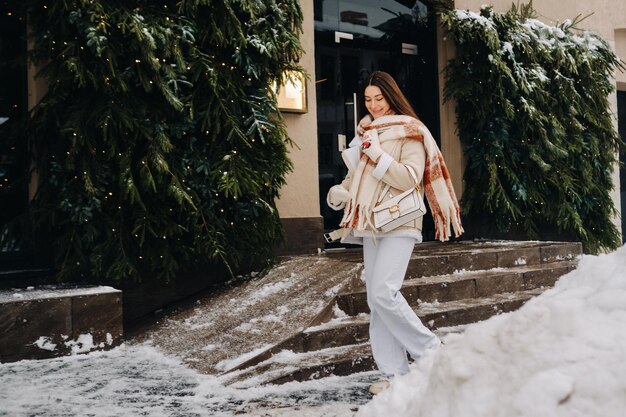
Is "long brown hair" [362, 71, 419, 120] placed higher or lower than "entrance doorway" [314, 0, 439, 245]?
lower

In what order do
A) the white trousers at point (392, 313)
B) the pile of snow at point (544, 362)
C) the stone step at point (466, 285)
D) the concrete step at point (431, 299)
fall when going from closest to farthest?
the pile of snow at point (544, 362) → the white trousers at point (392, 313) → the concrete step at point (431, 299) → the stone step at point (466, 285)

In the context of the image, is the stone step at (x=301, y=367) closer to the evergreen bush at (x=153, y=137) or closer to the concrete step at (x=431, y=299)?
the concrete step at (x=431, y=299)

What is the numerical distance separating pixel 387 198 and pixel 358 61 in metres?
5.17

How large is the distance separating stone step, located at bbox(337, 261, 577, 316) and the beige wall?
1.98 meters

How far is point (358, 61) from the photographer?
8609 millimetres

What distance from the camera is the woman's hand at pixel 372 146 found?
12.5ft

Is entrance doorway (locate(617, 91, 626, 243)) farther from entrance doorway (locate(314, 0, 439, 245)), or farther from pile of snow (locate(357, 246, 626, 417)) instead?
pile of snow (locate(357, 246, 626, 417))

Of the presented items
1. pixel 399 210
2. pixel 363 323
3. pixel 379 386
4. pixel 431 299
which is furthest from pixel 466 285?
pixel 399 210

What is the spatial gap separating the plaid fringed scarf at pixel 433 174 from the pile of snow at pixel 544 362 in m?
1.49

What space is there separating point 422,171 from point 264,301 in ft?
7.43

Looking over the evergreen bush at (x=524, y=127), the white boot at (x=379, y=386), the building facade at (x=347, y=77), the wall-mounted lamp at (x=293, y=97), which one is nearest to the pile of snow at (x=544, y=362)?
the white boot at (x=379, y=386)

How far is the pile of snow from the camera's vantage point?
5.96ft

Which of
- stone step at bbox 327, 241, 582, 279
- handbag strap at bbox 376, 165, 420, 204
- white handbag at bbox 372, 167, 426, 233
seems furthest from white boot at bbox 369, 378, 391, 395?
stone step at bbox 327, 241, 582, 279

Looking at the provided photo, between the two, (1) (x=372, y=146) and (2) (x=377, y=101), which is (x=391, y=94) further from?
(1) (x=372, y=146)
